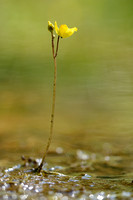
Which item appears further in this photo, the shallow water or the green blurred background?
the green blurred background

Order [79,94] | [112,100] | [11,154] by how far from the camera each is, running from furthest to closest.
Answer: [79,94] → [112,100] → [11,154]

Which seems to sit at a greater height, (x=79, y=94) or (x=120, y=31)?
(x=120, y=31)

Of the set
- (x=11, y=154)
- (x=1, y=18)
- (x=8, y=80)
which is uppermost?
(x=1, y=18)

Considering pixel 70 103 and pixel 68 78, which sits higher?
pixel 68 78

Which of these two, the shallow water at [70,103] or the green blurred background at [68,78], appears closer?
the shallow water at [70,103]

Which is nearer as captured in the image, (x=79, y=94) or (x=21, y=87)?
(x=79, y=94)

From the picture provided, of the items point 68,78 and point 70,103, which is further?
point 68,78

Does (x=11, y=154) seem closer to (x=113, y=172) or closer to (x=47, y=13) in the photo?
(x=113, y=172)

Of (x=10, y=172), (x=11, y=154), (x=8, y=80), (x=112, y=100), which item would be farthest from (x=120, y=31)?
(x=10, y=172)
